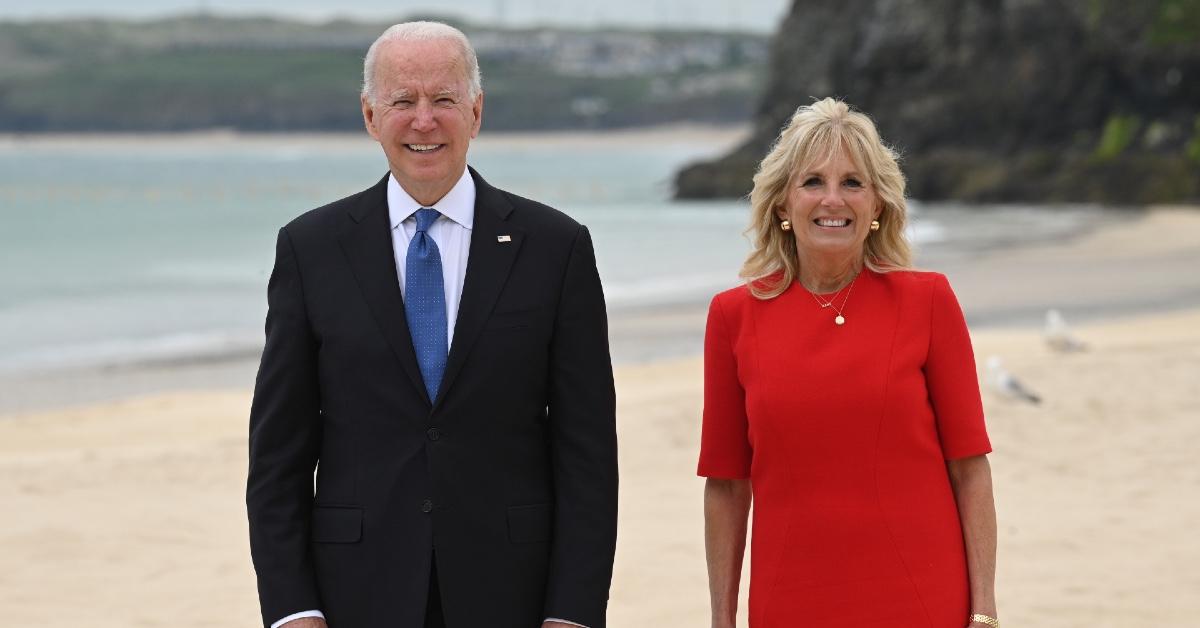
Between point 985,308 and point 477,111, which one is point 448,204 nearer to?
point 477,111

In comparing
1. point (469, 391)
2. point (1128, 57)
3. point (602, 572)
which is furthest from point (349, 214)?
point (1128, 57)

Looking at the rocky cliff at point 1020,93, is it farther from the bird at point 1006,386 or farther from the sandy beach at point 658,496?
the bird at point 1006,386

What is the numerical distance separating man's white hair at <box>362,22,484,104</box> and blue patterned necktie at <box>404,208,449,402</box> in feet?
0.93

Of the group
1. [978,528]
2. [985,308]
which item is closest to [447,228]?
[978,528]

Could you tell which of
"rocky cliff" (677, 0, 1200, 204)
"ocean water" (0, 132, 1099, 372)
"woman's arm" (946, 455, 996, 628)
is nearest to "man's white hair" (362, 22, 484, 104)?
"woman's arm" (946, 455, 996, 628)

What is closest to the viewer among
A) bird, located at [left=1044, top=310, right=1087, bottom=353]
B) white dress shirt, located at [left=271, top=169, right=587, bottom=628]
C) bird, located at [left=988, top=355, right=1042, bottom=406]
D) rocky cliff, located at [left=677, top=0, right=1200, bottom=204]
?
white dress shirt, located at [left=271, top=169, right=587, bottom=628]

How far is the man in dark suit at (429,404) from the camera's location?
2912mm

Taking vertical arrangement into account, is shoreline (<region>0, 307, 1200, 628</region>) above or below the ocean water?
below

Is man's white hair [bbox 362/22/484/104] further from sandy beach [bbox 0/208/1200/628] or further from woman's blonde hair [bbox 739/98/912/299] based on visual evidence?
sandy beach [bbox 0/208/1200/628]

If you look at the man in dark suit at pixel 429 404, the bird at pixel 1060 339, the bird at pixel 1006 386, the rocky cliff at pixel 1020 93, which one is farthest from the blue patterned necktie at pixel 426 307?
the rocky cliff at pixel 1020 93

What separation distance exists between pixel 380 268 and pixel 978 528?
1.30m

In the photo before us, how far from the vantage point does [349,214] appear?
303 centimetres

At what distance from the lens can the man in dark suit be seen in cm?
291

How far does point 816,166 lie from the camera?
3.09m
